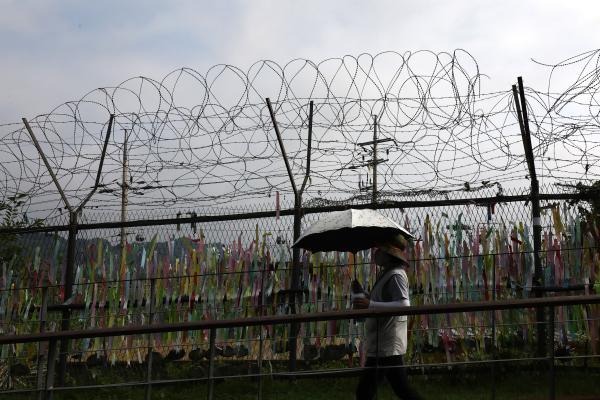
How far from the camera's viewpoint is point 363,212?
5.23m

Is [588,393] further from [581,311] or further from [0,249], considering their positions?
[0,249]

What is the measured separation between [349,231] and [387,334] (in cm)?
122

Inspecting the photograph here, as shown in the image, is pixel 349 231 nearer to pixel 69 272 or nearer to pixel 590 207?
pixel 590 207

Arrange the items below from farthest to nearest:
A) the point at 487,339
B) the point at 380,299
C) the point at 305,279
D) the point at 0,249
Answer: the point at 0,249 < the point at 305,279 < the point at 487,339 < the point at 380,299

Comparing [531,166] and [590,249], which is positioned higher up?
[531,166]

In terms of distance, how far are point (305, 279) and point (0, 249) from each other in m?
3.70

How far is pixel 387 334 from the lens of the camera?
4391mm

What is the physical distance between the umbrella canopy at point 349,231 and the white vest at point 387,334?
0.37 metres

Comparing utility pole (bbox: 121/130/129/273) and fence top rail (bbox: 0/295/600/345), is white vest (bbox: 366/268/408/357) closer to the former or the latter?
fence top rail (bbox: 0/295/600/345)

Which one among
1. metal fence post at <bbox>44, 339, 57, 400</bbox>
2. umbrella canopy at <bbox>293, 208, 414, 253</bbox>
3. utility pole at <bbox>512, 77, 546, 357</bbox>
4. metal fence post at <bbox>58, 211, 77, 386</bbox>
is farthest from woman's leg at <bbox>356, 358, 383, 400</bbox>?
metal fence post at <bbox>58, 211, 77, 386</bbox>

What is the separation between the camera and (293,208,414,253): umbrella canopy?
→ 5094 mm

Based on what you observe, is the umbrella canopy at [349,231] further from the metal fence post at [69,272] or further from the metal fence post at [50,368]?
the metal fence post at [69,272]

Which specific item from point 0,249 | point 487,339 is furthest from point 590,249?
point 0,249

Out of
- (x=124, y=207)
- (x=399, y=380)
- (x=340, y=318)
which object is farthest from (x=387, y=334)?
(x=124, y=207)
